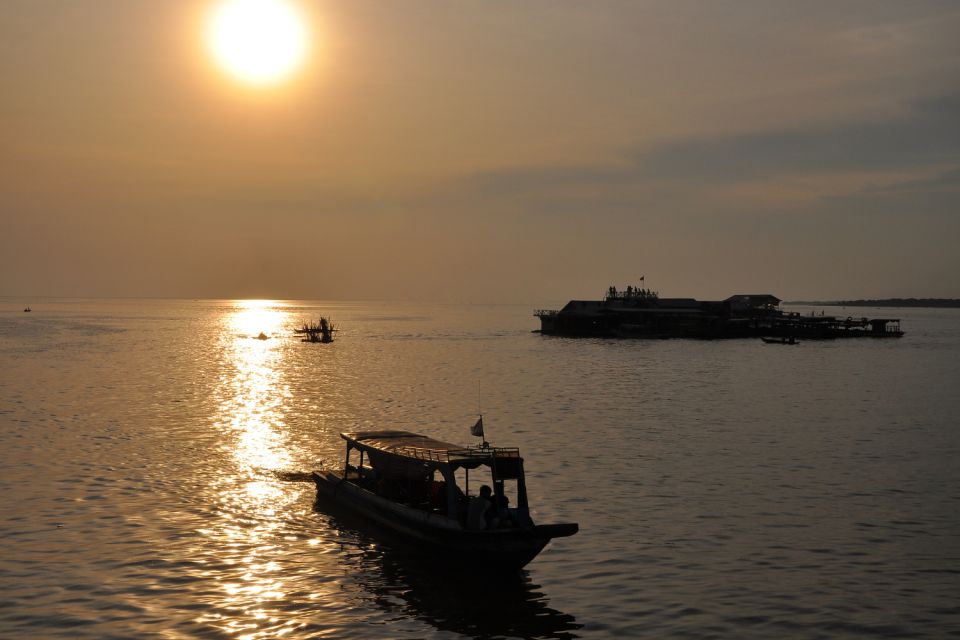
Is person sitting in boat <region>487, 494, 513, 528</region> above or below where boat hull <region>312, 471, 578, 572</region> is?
above

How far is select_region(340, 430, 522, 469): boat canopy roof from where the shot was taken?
22562 millimetres

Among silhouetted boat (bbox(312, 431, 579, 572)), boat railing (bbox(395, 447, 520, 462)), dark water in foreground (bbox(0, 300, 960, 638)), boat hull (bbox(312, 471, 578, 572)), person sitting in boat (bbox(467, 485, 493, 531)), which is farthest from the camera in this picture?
boat railing (bbox(395, 447, 520, 462))

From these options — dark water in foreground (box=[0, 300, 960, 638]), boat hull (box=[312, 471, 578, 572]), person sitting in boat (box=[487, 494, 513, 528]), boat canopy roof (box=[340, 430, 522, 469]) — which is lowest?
dark water in foreground (box=[0, 300, 960, 638])

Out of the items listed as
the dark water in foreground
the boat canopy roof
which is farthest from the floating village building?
the boat canopy roof

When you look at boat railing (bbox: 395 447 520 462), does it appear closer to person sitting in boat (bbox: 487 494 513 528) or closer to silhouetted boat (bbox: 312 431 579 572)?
silhouetted boat (bbox: 312 431 579 572)

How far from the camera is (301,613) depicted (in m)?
18.6

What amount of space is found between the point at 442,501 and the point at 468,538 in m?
3.76

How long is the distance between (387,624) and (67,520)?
499 inches

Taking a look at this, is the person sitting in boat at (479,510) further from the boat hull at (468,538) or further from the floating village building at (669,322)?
the floating village building at (669,322)

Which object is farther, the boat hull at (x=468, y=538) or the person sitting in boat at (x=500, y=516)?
the person sitting in boat at (x=500, y=516)

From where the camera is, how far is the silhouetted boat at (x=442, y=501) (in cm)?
2094

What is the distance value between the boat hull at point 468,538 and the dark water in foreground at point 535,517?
21.9 inches

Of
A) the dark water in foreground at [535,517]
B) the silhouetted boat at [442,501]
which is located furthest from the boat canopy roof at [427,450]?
the dark water in foreground at [535,517]

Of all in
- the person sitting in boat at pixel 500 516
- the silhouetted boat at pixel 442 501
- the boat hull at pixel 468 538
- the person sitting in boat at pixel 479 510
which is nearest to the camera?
the boat hull at pixel 468 538
